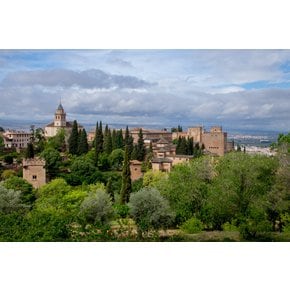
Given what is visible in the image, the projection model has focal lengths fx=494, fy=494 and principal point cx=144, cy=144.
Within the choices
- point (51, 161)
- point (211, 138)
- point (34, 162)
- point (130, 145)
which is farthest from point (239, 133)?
point (34, 162)

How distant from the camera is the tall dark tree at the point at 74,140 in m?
8.23

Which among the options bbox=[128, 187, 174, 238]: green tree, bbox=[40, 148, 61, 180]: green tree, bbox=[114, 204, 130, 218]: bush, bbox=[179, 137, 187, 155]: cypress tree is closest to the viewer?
bbox=[128, 187, 174, 238]: green tree

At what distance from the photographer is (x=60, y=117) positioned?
8109mm

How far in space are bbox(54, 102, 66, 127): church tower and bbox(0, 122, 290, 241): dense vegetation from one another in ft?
0.71

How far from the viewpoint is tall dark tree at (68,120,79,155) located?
27.0 feet

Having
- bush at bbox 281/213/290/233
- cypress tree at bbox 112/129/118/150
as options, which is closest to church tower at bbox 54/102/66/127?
cypress tree at bbox 112/129/118/150

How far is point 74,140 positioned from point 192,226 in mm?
2444

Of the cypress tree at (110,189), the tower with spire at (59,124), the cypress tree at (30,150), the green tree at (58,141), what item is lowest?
the cypress tree at (110,189)

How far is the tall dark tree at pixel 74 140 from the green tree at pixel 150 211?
1.35 m

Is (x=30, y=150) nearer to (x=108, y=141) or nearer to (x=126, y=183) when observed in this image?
(x=108, y=141)

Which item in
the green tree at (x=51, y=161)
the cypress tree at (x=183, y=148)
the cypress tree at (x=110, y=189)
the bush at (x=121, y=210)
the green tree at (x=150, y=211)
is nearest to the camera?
the green tree at (x=150, y=211)

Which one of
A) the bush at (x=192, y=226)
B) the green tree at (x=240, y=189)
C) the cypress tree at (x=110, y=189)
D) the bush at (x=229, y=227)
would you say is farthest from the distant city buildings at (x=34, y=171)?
the bush at (x=229, y=227)

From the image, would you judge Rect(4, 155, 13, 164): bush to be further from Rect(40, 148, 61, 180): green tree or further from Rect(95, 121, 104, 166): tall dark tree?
Rect(95, 121, 104, 166): tall dark tree

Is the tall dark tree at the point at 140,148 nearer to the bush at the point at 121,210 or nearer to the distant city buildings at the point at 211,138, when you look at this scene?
the distant city buildings at the point at 211,138
